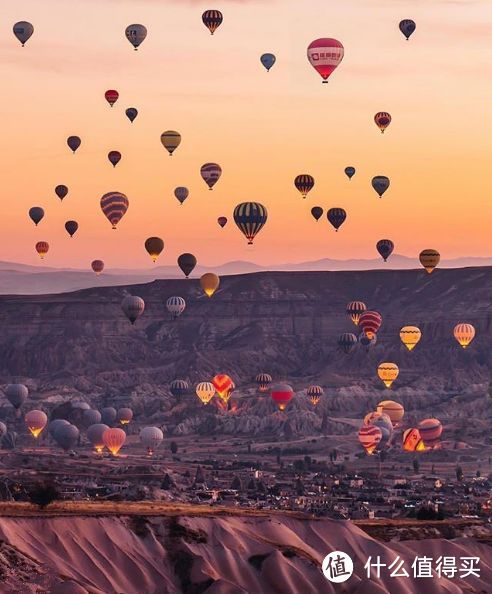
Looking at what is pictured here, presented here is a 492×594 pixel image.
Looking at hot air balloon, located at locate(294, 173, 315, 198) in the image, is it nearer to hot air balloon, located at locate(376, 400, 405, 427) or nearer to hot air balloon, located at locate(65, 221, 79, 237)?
hot air balloon, located at locate(65, 221, 79, 237)

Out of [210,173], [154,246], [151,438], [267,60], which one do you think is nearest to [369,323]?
[151,438]

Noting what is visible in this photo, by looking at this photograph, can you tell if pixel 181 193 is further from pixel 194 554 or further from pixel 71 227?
pixel 194 554

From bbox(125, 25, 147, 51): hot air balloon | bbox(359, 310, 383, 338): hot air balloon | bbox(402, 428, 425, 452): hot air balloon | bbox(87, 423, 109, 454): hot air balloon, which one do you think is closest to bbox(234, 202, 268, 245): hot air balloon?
bbox(125, 25, 147, 51): hot air balloon

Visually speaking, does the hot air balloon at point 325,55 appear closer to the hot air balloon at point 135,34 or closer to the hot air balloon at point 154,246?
the hot air balloon at point 135,34

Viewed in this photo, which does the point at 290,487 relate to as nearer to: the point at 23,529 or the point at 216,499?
the point at 216,499

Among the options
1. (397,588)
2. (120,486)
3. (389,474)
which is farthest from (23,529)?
(389,474)

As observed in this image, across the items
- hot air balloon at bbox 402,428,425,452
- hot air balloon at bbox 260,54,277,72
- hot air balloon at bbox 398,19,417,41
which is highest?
hot air balloon at bbox 260,54,277,72

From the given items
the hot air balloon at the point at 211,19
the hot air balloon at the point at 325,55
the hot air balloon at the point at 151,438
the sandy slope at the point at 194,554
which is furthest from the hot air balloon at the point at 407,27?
the hot air balloon at the point at 151,438
